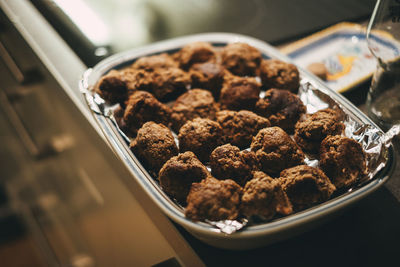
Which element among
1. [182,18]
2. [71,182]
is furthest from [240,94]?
[71,182]

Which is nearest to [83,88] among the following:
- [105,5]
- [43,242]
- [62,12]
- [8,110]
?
[62,12]

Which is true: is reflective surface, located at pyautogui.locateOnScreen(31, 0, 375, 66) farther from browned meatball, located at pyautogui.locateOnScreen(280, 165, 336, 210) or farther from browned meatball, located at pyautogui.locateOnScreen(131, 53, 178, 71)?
browned meatball, located at pyautogui.locateOnScreen(280, 165, 336, 210)

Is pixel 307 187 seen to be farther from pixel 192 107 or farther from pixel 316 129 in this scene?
pixel 192 107

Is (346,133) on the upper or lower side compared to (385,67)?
lower

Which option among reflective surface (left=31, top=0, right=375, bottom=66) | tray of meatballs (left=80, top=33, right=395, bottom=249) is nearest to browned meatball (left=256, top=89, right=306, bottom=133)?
tray of meatballs (left=80, top=33, right=395, bottom=249)

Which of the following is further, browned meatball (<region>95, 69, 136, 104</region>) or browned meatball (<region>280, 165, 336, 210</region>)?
browned meatball (<region>95, 69, 136, 104</region>)

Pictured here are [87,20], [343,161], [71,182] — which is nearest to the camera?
[343,161]

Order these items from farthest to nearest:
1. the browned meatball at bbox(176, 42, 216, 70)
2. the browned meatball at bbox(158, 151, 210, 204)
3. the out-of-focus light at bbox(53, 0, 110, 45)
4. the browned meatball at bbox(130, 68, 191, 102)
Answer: the out-of-focus light at bbox(53, 0, 110, 45) < the browned meatball at bbox(176, 42, 216, 70) < the browned meatball at bbox(130, 68, 191, 102) < the browned meatball at bbox(158, 151, 210, 204)
